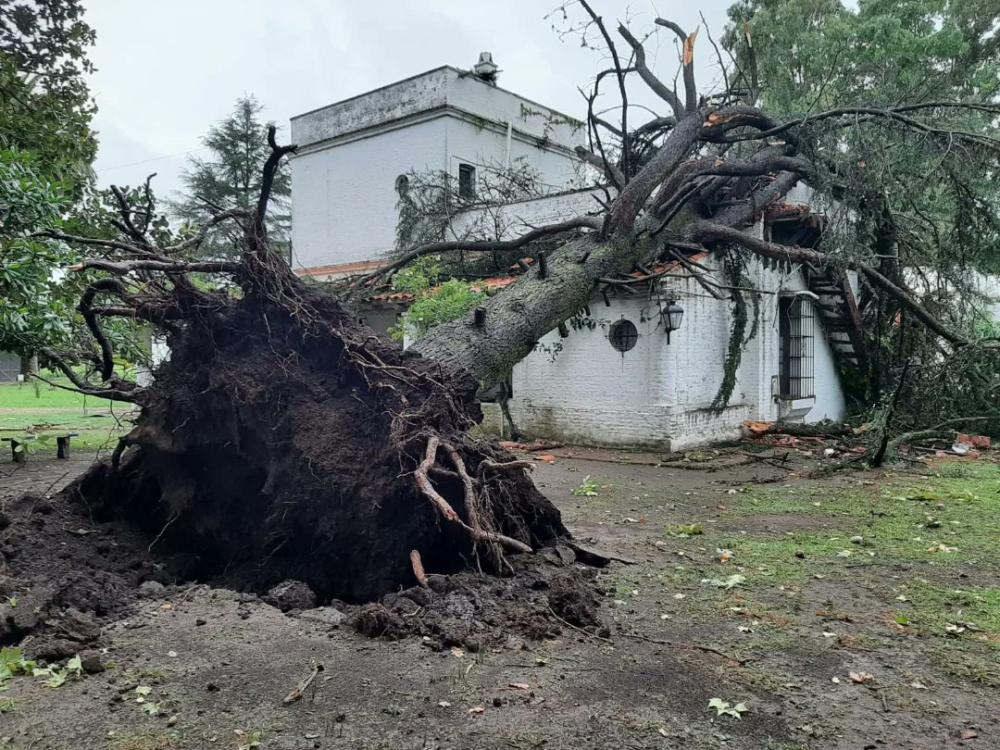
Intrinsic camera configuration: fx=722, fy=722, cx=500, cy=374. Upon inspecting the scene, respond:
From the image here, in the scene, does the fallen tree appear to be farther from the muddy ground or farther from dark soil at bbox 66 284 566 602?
the muddy ground

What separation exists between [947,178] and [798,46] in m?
15.4

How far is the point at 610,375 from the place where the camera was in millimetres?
12297

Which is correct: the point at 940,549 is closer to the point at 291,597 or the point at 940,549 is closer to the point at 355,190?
the point at 291,597

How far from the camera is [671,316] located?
11.4 m

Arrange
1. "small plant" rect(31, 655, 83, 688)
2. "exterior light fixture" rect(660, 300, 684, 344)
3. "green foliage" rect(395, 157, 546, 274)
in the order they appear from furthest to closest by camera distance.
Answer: "green foliage" rect(395, 157, 546, 274) → "exterior light fixture" rect(660, 300, 684, 344) → "small plant" rect(31, 655, 83, 688)

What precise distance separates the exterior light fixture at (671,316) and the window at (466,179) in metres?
6.80

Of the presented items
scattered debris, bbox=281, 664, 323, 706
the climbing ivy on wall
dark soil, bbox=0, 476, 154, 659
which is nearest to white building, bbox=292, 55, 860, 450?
the climbing ivy on wall

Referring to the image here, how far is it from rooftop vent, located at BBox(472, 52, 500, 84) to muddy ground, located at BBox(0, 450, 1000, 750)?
17.3 meters

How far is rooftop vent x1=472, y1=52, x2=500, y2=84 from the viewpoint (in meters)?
19.8

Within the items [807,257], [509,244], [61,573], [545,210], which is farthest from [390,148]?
[61,573]

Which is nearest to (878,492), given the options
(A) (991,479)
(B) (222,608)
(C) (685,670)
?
(A) (991,479)

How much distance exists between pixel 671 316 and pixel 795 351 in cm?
426

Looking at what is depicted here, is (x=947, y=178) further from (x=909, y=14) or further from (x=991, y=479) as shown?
(x=909, y=14)

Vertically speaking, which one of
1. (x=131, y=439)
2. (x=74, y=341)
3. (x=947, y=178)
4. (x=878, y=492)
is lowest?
(x=878, y=492)
